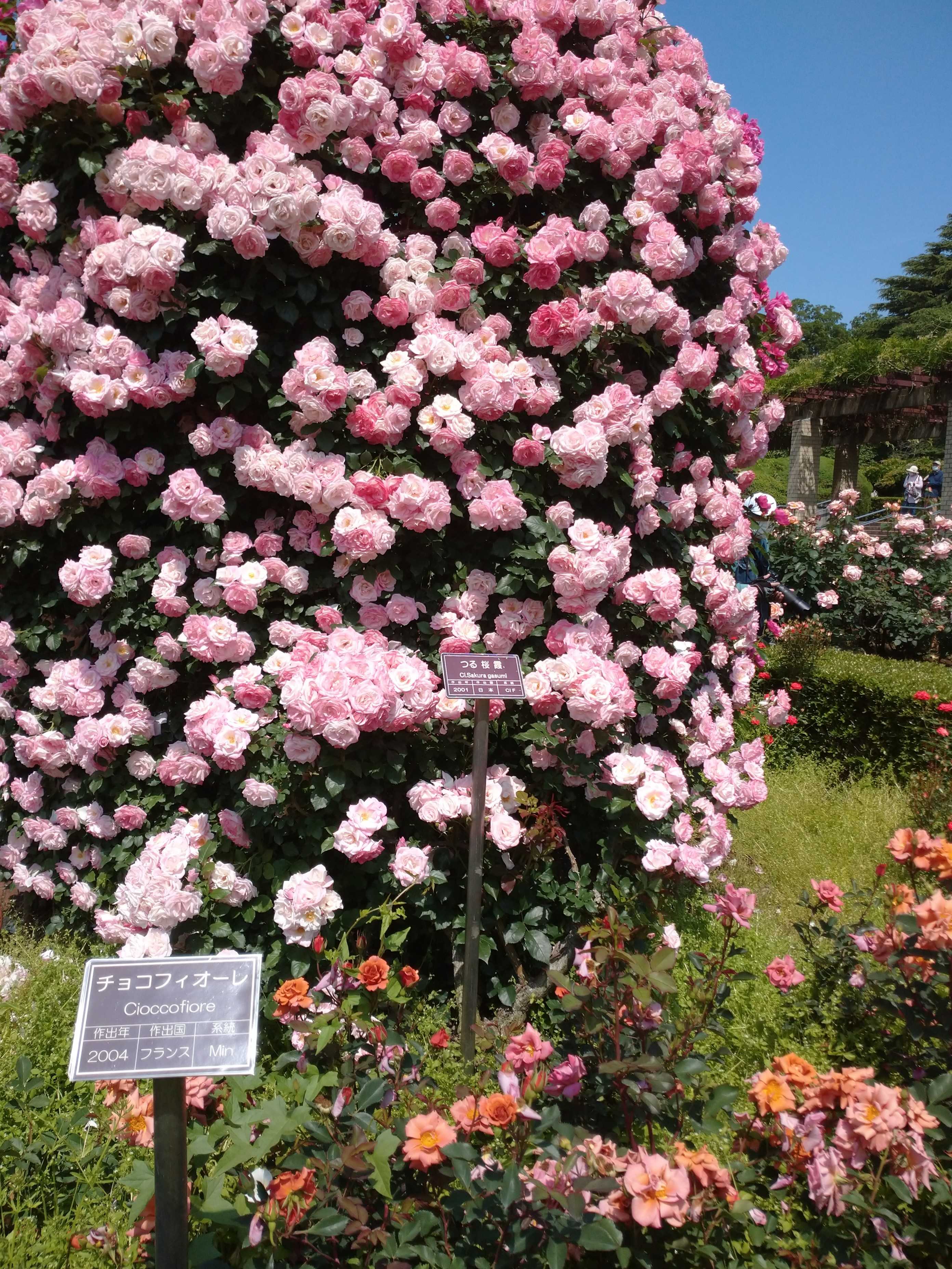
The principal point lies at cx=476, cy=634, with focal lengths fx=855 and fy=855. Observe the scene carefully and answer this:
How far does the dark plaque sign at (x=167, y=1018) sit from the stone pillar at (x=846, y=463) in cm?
1716

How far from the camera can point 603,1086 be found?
5.29 ft

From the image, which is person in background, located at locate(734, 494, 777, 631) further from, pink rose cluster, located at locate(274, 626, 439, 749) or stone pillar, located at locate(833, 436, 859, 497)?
stone pillar, located at locate(833, 436, 859, 497)

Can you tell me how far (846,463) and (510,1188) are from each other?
17927mm

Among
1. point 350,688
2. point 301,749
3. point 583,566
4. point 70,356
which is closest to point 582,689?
point 583,566

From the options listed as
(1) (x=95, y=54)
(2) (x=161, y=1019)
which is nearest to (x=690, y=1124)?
(2) (x=161, y=1019)

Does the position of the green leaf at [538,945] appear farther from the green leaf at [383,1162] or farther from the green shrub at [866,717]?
the green shrub at [866,717]

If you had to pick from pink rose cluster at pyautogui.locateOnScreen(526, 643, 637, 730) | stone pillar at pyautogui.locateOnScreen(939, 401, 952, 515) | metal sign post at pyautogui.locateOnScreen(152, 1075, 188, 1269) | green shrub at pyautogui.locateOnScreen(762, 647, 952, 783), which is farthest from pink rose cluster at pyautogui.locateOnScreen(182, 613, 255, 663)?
stone pillar at pyautogui.locateOnScreen(939, 401, 952, 515)

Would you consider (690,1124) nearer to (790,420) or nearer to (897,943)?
(897,943)

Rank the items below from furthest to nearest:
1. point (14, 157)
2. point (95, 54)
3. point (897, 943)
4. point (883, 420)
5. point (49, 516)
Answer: point (883, 420) < point (14, 157) < point (49, 516) < point (95, 54) < point (897, 943)

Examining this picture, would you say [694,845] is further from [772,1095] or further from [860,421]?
[860,421]

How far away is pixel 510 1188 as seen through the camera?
119 centimetres

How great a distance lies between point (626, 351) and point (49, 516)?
1978mm

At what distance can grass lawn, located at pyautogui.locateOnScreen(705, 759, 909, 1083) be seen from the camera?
7.89 ft

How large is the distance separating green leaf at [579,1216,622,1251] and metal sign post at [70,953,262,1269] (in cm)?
52
